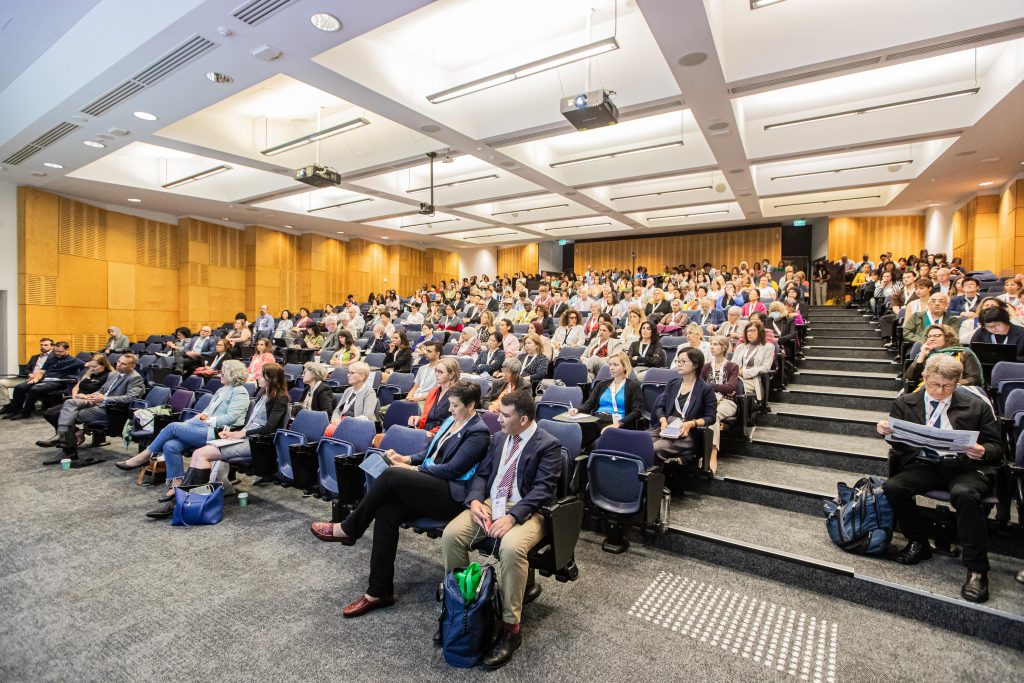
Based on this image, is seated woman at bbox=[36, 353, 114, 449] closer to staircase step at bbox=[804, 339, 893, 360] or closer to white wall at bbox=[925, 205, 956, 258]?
staircase step at bbox=[804, 339, 893, 360]

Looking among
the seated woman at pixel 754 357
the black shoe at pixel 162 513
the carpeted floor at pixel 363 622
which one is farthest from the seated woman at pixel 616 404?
the black shoe at pixel 162 513

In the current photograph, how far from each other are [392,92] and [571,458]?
475 centimetres

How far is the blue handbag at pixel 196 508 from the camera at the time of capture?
342cm

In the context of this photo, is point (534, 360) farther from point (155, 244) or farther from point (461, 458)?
point (155, 244)

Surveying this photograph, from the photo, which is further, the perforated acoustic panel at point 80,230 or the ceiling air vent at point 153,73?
the perforated acoustic panel at point 80,230

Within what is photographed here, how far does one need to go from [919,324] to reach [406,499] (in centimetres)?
521

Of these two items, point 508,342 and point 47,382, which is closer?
point 508,342

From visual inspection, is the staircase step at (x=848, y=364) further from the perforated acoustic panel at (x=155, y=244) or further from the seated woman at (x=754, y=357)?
the perforated acoustic panel at (x=155, y=244)

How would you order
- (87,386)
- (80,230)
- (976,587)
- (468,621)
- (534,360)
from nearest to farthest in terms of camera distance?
(468,621) < (976,587) < (534,360) < (87,386) < (80,230)

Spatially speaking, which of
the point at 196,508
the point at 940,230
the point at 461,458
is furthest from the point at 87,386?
the point at 940,230

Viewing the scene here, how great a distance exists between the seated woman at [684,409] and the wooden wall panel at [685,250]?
44.6 ft

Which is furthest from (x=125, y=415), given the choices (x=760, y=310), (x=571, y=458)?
(x=760, y=310)

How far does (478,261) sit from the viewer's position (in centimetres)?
1970

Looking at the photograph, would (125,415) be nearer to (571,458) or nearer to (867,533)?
(571,458)
